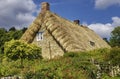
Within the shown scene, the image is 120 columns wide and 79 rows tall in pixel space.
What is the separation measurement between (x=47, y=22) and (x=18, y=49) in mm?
11091

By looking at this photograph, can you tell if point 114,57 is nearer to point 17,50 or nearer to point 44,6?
point 17,50

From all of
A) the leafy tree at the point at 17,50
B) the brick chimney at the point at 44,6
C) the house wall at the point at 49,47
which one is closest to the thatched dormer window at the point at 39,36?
the house wall at the point at 49,47

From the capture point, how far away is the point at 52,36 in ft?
131

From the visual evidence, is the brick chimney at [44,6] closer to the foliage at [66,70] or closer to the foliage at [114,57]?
the foliage at [66,70]

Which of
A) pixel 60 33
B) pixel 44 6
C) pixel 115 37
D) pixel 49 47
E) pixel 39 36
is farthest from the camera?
pixel 115 37

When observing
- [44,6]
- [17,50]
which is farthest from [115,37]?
[17,50]

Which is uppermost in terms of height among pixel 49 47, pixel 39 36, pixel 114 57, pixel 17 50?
pixel 39 36

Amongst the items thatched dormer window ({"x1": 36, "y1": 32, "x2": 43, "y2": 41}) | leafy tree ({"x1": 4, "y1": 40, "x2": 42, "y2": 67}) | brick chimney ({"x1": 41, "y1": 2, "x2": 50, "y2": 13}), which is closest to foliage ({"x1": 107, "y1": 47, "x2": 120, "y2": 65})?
leafy tree ({"x1": 4, "y1": 40, "x2": 42, "y2": 67})

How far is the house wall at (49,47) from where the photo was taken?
3930cm

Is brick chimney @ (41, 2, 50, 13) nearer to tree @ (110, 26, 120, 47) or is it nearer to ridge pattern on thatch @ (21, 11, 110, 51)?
ridge pattern on thatch @ (21, 11, 110, 51)

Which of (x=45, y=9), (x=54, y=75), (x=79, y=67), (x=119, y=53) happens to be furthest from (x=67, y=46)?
(x=54, y=75)

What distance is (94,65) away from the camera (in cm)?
2464

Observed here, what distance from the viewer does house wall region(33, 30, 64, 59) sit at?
3930 centimetres

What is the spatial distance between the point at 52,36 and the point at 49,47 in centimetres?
142
